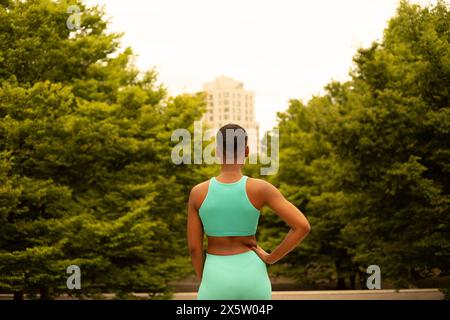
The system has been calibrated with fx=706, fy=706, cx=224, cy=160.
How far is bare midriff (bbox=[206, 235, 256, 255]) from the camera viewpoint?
4.06m

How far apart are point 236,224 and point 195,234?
0.33 metres

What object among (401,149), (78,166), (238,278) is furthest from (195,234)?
(78,166)

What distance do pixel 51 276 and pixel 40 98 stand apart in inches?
219

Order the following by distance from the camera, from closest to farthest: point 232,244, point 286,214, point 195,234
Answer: point 286,214 < point 232,244 < point 195,234

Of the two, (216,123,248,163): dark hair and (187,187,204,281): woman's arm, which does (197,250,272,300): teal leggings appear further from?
(216,123,248,163): dark hair

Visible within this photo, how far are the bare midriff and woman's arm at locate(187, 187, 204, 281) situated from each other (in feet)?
0.47

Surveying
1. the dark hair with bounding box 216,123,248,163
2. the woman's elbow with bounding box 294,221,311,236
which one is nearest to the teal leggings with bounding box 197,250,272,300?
the woman's elbow with bounding box 294,221,311,236

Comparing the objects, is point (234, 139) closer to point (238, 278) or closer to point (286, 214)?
point (286, 214)

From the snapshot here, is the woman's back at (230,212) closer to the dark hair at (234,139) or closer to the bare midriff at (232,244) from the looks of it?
the bare midriff at (232,244)

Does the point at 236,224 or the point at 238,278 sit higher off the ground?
the point at 236,224

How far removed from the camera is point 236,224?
4.03 metres

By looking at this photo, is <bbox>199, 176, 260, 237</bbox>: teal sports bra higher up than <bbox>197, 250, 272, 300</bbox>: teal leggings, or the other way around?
<bbox>199, 176, 260, 237</bbox>: teal sports bra

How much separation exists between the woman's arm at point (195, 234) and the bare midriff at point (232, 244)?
0.14m

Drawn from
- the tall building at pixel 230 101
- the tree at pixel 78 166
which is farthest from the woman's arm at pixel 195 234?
the tall building at pixel 230 101
